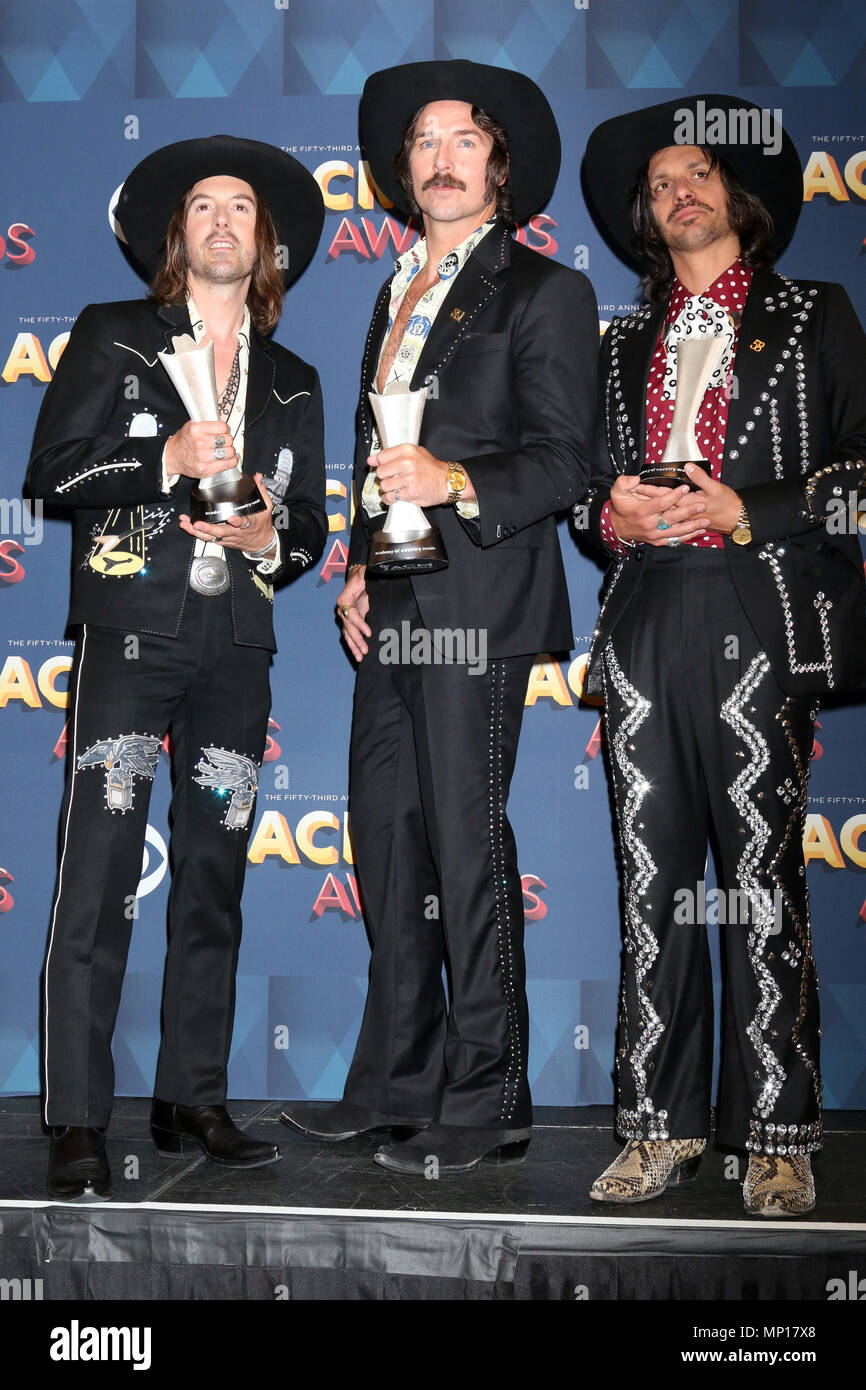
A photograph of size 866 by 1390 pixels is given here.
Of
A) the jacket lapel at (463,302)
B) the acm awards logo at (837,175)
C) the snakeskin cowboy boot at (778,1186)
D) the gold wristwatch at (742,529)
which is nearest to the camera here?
the snakeskin cowboy boot at (778,1186)

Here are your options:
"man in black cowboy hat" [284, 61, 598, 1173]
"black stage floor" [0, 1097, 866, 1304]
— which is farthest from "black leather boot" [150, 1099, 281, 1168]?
"man in black cowboy hat" [284, 61, 598, 1173]

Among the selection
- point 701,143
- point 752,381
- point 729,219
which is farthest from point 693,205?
point 752,381

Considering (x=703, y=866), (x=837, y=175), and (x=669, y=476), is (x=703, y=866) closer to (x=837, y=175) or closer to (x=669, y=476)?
(x=669, y=476)

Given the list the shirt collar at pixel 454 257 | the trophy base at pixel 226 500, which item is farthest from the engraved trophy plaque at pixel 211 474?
the shirt collar at pixel 454 257

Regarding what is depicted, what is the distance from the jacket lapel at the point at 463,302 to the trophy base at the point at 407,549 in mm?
515

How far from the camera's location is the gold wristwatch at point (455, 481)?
9.36 ft

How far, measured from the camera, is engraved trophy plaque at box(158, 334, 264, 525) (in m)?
2.81

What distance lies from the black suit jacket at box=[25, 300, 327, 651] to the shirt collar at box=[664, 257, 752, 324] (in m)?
1.05

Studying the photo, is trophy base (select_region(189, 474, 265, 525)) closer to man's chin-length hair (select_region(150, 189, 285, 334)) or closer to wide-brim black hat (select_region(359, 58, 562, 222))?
man's chin-length hair (select_region(150, 189, 285, 334))

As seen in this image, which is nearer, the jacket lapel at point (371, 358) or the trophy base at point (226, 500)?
the trophy base at point (226, 500)

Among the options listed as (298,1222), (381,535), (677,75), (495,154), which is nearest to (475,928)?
(298,1222)

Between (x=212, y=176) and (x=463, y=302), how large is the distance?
0.88 m

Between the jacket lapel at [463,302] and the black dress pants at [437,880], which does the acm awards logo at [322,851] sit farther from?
the jacket lapel at [463,302]
